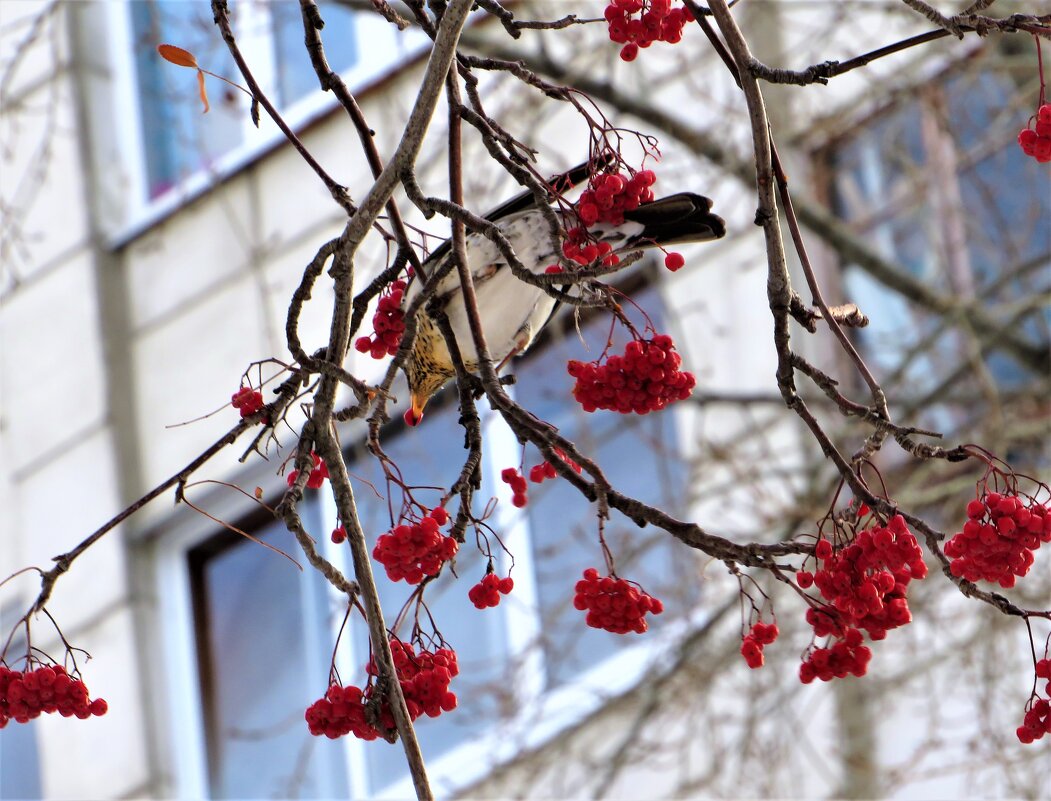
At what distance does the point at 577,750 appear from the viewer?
5668 millimetres

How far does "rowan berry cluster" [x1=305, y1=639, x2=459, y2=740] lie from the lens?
177 centimetres

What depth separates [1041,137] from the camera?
1.79 meters

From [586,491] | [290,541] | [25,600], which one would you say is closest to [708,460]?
[290,541]

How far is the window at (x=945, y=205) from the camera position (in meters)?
5.48

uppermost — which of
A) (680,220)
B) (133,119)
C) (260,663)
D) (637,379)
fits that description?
(133,119)

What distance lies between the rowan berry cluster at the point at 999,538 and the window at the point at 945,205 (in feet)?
12.4

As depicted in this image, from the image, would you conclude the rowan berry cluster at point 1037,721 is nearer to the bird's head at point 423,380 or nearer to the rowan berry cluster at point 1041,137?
the rowan berry cluster at point 1041,137

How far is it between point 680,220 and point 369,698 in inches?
47.5

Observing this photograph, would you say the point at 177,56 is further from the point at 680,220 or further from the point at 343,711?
the point at 680,220

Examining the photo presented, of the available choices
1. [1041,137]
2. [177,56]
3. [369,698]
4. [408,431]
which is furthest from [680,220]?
[408,431]

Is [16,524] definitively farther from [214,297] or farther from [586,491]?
[586,491]

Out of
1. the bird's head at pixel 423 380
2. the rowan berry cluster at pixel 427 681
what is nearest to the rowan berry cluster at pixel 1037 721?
the rowan berry cluster at pixel 427 681

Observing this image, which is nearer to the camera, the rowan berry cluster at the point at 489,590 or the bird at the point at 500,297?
the rowan berry cluster at the point at 489,590

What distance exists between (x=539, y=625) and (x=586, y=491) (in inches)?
171
